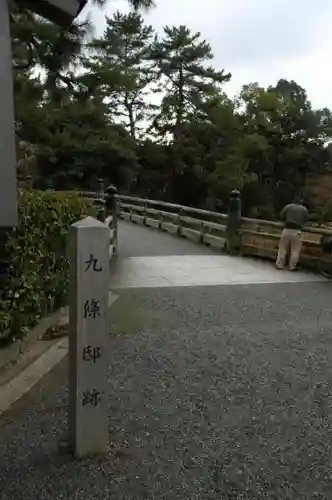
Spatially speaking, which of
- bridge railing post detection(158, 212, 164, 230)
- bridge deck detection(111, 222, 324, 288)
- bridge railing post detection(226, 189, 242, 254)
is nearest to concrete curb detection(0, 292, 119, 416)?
bridge deck detection(111, 222, 324, 288)

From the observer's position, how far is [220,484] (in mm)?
2857

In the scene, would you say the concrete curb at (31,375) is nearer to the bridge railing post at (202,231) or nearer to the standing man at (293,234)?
the standing man at (293,234)

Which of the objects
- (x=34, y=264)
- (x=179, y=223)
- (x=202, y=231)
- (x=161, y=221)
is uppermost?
(x=34, y=264)

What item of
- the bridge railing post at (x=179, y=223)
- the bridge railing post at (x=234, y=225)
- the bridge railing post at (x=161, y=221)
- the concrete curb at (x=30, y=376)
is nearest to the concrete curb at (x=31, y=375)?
the concrete curb at (x=30, y=376)

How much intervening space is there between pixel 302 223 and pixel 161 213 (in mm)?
8668

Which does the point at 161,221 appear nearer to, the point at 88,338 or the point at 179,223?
the point at 179,223

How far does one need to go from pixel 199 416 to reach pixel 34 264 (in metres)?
2.17

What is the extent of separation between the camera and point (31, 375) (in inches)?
178

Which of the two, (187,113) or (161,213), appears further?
(187,113)

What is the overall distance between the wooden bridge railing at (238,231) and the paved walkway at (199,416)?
12.0 ft

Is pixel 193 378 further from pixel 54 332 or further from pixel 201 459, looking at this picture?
pixel 54 332

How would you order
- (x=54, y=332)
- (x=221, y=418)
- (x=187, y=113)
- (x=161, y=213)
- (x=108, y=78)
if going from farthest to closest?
1. (x=187, y=113)
2. (x=161, y=213)
3. (x=108, y=78)
4. (x=54, y=332)
5. (x=221, y=418)

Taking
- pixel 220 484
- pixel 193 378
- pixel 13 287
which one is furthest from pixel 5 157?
pixel 220 484

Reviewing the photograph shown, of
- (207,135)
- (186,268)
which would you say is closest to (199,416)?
(186,268)
